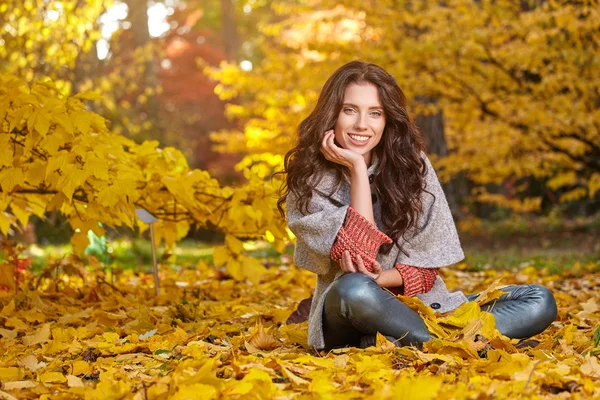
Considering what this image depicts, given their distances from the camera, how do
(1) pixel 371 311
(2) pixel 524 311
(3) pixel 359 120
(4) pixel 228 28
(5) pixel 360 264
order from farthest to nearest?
(4) pixel 228 28 → (3) pixel 359 120 → (2) pixel 524 311 → (5) pixel 360 264 → (1) pixel 371 311

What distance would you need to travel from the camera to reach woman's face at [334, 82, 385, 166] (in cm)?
281

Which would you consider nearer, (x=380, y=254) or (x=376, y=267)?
(x=376, y=267)

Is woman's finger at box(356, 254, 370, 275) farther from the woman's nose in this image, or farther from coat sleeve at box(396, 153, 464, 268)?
the woman's nose

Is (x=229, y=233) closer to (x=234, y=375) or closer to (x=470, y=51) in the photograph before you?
(x=234, y=375)

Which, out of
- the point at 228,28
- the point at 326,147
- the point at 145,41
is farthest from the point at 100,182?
the point at 228,28

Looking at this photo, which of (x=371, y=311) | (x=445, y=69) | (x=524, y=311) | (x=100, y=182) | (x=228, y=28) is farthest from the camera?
(x=228, y=28)

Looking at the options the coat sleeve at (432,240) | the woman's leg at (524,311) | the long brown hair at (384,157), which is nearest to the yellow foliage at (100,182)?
the long brown hair at (384,157)

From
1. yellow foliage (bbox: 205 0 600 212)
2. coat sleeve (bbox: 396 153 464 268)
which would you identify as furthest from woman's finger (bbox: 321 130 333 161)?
yellow foliage (bbox: 205 0 600 212)

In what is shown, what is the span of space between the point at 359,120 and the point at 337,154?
16 cm

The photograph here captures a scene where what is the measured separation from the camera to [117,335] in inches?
114

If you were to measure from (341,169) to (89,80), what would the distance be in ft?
23.3

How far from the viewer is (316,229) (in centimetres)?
264

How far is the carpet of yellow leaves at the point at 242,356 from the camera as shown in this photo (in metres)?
1.93

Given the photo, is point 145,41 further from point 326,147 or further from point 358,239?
point 358,239
